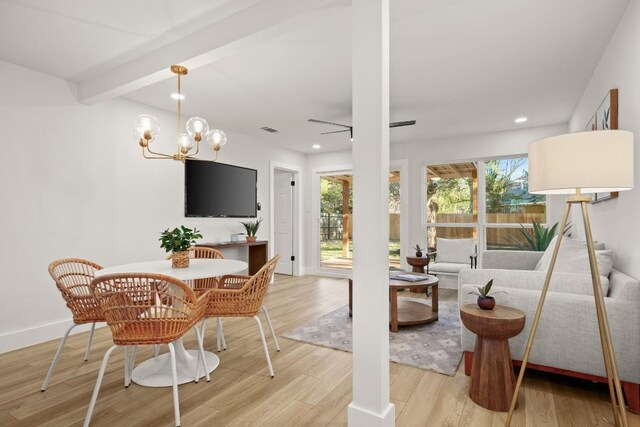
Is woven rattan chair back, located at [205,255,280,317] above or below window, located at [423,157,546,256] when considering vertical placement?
below

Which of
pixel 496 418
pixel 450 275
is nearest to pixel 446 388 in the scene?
pixel 496 418

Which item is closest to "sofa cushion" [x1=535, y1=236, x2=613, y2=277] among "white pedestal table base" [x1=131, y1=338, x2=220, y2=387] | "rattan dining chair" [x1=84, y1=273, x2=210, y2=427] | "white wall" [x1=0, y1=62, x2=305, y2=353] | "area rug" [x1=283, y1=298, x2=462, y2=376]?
"area rug" [x1=283, y1=298, x2=462, y2=376]

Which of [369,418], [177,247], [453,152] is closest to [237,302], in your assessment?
[177,247]

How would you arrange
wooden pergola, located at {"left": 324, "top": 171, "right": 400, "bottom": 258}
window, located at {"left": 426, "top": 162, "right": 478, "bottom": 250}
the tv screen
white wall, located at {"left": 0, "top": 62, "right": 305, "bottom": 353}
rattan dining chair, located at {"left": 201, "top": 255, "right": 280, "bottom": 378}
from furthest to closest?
Result: 1. wooden pergola, located at {"left": 324, "top": 171, "right": 400, "bottom": 258}
2. window, located at {"left": 426, "top": 162, "right": 478, "bottom": 250}
3. the tv screen
4. white wall, located at {"left": 0, "top": 62, "right": 305, "bottom": 353}
5. rattan dining chair, located at {"left": 201, "top": 255, "right": 280, "bottom": 378}

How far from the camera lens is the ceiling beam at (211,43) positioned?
2.01m

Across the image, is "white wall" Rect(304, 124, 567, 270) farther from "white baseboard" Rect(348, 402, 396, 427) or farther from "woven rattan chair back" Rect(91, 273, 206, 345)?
"woven rattan chair back" Rect(91, 273, 206, 345)

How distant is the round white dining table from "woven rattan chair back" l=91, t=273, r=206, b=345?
0.25 m

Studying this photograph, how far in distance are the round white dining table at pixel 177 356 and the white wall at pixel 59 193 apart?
4.23 ft

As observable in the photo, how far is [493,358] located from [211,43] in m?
2.72

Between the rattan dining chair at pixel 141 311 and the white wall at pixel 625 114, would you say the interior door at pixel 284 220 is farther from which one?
the white wall at pixel 625 114

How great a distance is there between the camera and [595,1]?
2.13 metres

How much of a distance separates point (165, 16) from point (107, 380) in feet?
8.23

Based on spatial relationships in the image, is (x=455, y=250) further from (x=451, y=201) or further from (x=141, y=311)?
(x=141, y=311)

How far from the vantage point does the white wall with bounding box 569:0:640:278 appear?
2.06 meters
